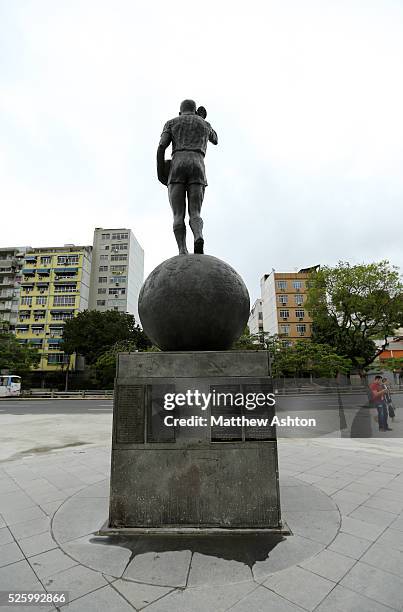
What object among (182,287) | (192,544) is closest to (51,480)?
(192,544)

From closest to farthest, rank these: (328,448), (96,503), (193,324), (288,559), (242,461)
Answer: (288,559), (242,461), (193,324), (96,503), (328,448)

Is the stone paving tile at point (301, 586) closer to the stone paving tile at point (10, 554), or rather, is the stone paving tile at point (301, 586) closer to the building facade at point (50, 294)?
the stone paving tile at point (10, 554)

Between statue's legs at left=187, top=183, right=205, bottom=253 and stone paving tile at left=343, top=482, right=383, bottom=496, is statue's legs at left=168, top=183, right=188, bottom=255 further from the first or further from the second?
stone paving tile at left=343, top=482, right=383, bottom=496

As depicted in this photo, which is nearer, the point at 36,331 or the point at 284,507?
the point at 284,507

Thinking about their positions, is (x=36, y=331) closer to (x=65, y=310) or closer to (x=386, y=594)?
(x=65, y=310)

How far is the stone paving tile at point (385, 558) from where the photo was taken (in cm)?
266

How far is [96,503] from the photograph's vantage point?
4086mm

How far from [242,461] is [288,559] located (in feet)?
2.81

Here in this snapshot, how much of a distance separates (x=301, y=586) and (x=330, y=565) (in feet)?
1.41

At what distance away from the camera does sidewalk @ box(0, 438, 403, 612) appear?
7.46 feet

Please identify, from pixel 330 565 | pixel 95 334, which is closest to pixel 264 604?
pixel 330 565

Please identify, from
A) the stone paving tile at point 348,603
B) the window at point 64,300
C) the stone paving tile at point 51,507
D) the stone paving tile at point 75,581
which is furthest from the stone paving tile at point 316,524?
the window at point 64,300

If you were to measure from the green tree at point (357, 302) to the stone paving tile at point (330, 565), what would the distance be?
32.0 metres

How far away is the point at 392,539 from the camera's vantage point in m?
3.16
